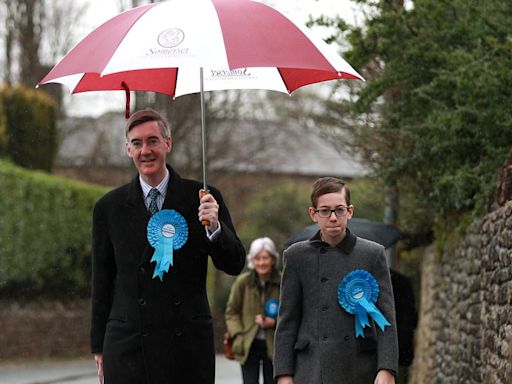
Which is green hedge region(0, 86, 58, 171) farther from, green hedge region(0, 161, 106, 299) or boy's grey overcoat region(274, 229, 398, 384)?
boy's grey overcoat region(274, 229, 398, 384)

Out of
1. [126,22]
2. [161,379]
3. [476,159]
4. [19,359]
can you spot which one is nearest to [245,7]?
[126,22]

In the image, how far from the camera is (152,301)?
5781 millimetres

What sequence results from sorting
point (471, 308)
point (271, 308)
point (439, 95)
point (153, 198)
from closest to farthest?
point (153, 198) → point (471, 308) → point (271, 308) → point (439, 95)

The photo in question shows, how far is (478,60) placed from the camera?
10359mm

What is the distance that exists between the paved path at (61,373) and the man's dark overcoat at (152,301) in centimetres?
1170

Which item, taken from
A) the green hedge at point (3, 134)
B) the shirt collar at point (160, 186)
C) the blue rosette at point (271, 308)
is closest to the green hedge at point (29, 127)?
the green hedge at point (3, 134)

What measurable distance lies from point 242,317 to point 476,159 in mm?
2775

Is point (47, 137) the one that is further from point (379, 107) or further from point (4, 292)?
point (379, 107)

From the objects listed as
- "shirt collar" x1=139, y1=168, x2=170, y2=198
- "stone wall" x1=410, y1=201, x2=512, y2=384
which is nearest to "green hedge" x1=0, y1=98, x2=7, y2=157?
"stone wall" x1=410, y1=201, x2=512, y2=384

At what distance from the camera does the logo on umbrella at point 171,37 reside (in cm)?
585

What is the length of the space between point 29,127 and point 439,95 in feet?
53.2

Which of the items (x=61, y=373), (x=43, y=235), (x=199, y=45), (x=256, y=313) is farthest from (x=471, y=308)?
(x=43, y=235)

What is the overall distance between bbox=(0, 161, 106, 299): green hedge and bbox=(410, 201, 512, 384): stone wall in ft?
30.7

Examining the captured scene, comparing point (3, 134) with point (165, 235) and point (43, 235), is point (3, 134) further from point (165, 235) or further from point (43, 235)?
point (165, 235)
